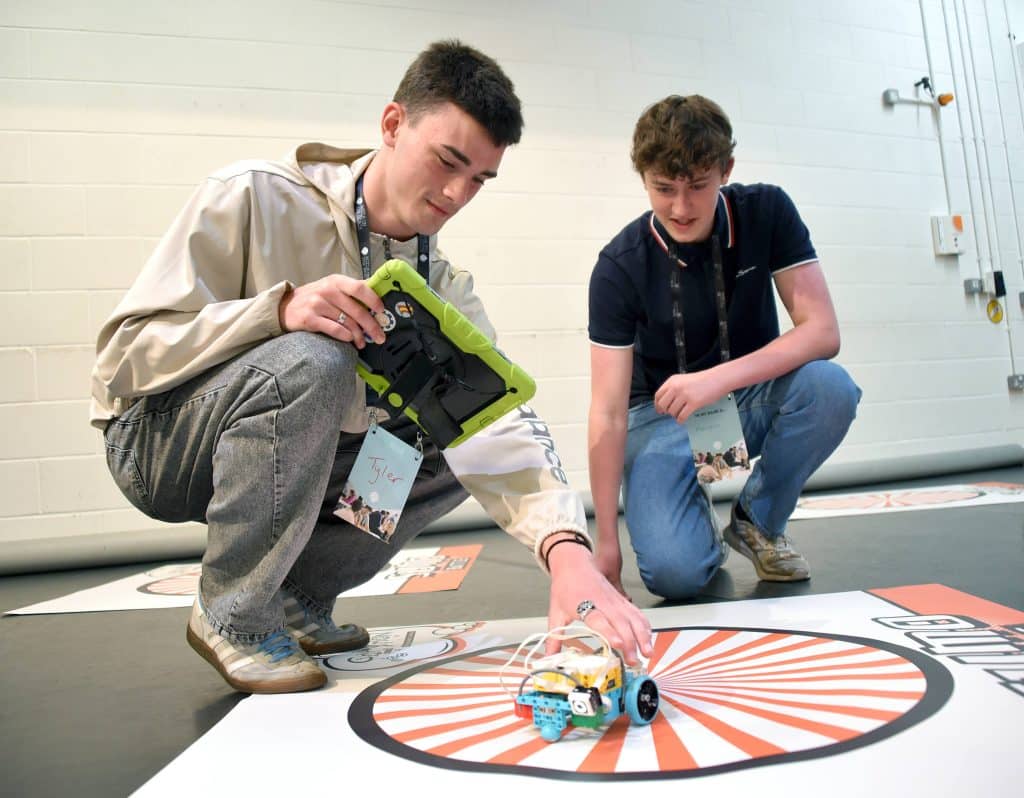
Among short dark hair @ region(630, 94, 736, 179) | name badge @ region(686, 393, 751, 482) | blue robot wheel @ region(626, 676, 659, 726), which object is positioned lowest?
blue robot wheel @ region(626, 676, 659, 726)

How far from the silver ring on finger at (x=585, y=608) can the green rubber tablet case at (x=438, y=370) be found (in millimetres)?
328

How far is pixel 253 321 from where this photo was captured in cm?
120

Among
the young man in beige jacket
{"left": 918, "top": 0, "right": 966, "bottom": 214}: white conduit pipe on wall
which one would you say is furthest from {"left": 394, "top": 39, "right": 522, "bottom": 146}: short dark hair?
{"left": 918, "top": 0, "right": 966, "bottom": 214}: white conduit pipe on wall

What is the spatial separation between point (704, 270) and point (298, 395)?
1068mm

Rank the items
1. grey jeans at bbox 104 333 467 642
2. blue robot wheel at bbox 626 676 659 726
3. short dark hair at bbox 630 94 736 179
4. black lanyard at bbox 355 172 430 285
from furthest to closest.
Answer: short dark hair at bbox 630 94 736 179
black lanyard at bbox 355 172 430 285
grey jeans at bbox 104 333 467 642
blue robot wheel at bbox 626 676 659 726

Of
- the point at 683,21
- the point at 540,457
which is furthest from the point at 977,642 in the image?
the point at 683,21

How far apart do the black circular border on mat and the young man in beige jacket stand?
197mm

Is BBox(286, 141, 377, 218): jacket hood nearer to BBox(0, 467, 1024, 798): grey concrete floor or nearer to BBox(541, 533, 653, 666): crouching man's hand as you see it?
BBox(541, 533, 653, 666): crouching man's hand

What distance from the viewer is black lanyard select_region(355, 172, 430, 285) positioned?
144cm

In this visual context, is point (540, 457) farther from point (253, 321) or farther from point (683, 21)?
point (683, 21)

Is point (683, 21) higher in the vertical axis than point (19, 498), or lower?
higher

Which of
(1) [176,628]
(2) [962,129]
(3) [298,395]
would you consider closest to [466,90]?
(3) [298,395]

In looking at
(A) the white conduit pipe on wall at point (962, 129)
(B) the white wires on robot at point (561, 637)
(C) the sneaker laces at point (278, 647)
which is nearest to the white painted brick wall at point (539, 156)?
(A) the white conduit pipe on wall at point (962, 129)

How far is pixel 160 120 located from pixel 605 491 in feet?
9.40
